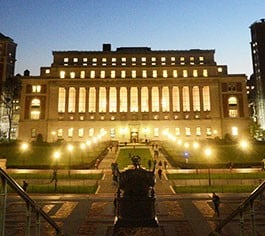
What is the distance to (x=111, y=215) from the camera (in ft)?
54.5

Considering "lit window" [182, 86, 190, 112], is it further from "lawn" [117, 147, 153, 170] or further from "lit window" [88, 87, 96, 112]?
"lawn" [117, 147, 153, 170]

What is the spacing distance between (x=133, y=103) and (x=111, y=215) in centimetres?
7672

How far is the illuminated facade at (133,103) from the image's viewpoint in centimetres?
8975

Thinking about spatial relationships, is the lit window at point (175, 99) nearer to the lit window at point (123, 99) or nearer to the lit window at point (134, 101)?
the lit window at point (134, 101)

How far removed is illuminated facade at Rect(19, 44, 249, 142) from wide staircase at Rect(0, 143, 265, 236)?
64382 mm

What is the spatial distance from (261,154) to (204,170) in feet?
57.2

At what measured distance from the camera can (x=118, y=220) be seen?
1038cm

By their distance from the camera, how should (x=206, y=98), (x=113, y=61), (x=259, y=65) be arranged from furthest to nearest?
1. (x=259, y=65)
2. (x=113, y=61)
3. (x=206, y=98)

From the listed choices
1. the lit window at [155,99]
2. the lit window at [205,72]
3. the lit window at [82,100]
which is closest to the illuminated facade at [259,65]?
the lit window at [205,72]

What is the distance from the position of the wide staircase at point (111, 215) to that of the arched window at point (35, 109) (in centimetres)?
7116

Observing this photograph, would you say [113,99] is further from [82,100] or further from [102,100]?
[82,100]

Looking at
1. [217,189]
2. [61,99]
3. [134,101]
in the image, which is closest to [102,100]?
[134,101]

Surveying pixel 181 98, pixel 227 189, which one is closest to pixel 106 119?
pixel 181 98

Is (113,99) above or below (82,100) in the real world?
above
